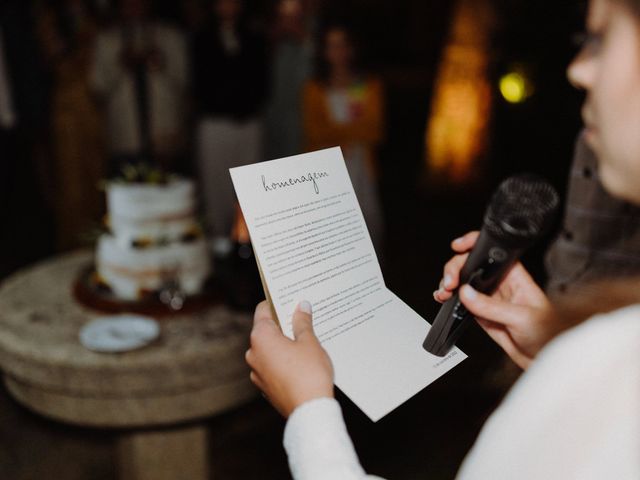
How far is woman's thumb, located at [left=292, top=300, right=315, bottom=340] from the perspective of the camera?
823mm

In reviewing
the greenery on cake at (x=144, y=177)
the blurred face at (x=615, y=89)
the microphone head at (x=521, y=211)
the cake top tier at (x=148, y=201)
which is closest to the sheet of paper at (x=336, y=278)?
the microphone head at (x=521, y=211)

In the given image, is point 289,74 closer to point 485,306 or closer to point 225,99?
point 225,99

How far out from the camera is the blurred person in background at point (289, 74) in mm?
3934

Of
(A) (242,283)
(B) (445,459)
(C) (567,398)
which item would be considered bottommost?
(B) (445,459)

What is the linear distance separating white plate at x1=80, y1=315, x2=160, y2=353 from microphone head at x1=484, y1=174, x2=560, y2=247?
4.22ft

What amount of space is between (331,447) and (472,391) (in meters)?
1.46

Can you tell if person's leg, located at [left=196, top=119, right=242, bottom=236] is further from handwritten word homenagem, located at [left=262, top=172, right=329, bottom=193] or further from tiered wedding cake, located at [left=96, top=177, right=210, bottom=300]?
handwritten word homenagem, located at [left=262, top=172, right=329, bottom=193]

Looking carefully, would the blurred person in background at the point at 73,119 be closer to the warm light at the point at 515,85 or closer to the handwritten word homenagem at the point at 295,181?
the warm light at the point at 515,85

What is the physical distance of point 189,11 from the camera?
470 cm

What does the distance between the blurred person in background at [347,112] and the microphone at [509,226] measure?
2596 millimetres

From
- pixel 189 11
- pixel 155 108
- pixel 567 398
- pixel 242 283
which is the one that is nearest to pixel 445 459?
pixel 242 283

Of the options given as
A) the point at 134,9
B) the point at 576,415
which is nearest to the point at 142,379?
the point at 576,415

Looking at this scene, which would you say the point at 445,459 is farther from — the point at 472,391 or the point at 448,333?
the point at 448,333

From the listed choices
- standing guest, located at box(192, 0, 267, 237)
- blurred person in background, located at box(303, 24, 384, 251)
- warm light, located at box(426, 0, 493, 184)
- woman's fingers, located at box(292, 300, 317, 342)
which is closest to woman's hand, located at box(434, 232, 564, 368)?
woman's fingers, located at box(292, 300, 317, 342)
